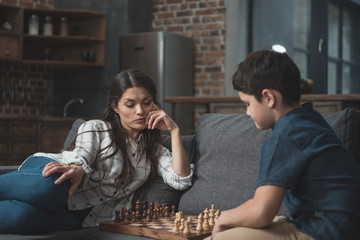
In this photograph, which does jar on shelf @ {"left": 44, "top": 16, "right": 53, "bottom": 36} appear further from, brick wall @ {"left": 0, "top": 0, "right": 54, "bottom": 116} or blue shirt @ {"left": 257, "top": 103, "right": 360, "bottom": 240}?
blue shirt @ {"left": 257, "top": 103, "right": 360, "bottom": 240}

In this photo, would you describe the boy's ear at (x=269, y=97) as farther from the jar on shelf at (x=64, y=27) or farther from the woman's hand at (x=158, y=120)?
the jar on shelf at (x=64, y=27)

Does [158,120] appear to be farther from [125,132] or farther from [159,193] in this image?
[159,193]

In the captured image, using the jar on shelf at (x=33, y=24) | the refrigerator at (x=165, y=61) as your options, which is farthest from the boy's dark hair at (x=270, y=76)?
the jar on shelf at (x=33, y=24)

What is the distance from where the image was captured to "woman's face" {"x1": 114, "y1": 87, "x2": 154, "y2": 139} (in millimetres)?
2162

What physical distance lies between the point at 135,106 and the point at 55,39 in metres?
3.97

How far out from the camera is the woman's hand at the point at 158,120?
2164 mm

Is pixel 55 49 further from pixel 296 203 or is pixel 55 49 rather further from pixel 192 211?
pixel 296 203

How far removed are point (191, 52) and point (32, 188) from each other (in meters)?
4.31

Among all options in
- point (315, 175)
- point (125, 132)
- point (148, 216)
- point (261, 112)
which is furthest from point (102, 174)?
point (315, 175)

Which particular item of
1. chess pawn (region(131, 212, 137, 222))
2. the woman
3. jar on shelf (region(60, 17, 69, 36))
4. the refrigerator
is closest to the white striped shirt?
the woman

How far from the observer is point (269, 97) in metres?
1.42

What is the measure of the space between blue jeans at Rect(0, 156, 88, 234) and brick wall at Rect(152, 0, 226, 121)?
4125 millimetres

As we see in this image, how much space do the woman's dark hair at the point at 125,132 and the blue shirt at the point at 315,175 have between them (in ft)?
2.90

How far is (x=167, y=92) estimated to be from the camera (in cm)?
559
